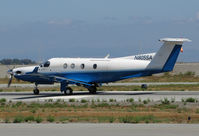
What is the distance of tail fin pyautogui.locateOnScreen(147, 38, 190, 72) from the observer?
40281mm

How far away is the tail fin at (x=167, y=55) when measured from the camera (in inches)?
1586

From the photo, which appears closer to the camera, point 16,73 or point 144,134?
point 144,134

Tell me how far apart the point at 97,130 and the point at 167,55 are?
77.6 feet

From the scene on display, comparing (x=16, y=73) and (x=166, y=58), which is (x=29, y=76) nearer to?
(x=16, y=73)

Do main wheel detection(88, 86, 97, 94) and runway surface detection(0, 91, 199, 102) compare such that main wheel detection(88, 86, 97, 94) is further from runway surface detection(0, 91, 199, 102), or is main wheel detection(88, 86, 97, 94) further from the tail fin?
the tail fin

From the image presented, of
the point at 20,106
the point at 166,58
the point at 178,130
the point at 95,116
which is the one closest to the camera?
the point at 178,130

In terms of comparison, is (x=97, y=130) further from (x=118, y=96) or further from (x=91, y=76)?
(x=91, y=76)

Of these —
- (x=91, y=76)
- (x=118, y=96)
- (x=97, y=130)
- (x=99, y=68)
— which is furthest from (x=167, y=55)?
(x=97, y=130)

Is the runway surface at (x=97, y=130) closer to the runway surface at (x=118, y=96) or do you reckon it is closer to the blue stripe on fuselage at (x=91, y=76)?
the runway surface at (x=118, y=96)

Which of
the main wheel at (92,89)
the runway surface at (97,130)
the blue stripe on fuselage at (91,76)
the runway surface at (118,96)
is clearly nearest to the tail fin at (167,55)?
the blue stripe on fuselage at (91,76)

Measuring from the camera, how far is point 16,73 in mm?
43688

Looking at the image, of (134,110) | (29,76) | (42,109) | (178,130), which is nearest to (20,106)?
(42,109)

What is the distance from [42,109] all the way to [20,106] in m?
2.92

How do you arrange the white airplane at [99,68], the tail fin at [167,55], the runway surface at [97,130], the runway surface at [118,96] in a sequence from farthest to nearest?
the white airplane at [99,68] < the tail fin at [167,55] < the runway surface at [118,96] < the runway surface at [97,130]
